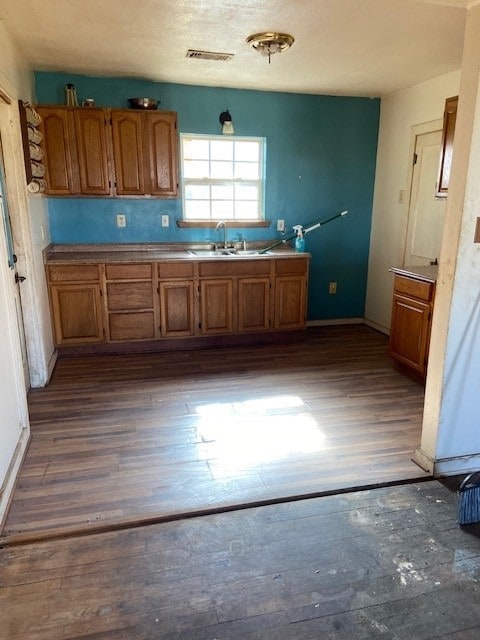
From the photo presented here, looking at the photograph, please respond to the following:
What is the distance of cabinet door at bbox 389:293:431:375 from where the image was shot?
3.29 meters

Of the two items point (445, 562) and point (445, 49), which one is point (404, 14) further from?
point (445, 562)

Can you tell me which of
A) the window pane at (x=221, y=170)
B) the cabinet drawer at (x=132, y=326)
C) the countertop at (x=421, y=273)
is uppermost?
the window pane at (x=221, y=170)

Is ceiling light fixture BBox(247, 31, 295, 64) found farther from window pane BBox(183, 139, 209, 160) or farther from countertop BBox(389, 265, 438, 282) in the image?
countertop BBox(389, 265, 438, 282)

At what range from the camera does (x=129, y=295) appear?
401 centimetres

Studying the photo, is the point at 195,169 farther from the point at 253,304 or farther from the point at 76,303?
the point at 76,303

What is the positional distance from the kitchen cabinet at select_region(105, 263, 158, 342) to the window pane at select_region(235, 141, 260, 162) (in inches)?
58.3

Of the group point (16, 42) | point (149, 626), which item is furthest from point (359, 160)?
point (149, 626)

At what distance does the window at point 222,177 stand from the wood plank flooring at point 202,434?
1.47m

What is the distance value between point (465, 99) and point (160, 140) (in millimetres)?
2638

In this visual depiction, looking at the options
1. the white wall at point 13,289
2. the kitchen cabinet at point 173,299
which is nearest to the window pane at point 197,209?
the kitchen cabinet at point 173,299

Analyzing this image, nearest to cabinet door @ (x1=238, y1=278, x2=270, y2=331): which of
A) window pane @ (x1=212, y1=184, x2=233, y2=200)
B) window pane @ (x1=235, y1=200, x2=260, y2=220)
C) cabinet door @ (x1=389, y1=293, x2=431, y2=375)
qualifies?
window pane @ (x1=235, y1=200, x2=260, y2=220)

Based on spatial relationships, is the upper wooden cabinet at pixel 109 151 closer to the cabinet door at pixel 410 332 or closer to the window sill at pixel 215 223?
the window sill at pixel 215 223

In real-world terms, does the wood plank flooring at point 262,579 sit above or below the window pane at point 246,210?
below

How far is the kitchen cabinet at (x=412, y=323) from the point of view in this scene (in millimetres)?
3260
